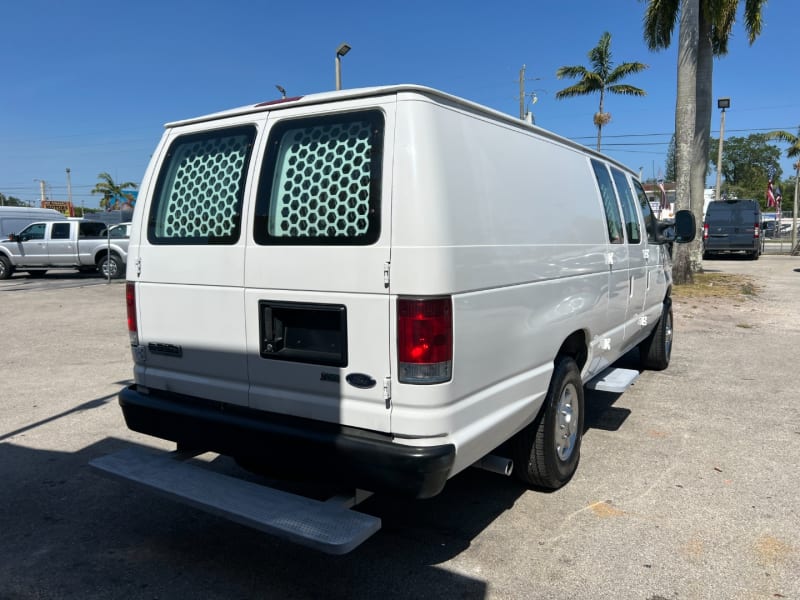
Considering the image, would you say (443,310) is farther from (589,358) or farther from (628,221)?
(628,221)

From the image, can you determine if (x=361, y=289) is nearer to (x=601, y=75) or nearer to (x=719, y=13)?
(x=719, y=13)

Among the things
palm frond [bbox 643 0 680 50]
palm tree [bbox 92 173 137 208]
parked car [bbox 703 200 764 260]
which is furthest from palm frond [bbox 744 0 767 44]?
palm tree [bbox 92 173 137 208]

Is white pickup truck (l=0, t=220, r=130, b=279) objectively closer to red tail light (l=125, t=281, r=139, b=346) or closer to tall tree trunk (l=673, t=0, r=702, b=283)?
tall tree trunk (l=673, t=0, r=702, b=283)

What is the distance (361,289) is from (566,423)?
1944mm

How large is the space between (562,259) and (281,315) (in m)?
1.72

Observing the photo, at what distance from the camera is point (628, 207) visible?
5430mm

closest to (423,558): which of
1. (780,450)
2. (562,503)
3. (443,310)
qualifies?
(562,503)

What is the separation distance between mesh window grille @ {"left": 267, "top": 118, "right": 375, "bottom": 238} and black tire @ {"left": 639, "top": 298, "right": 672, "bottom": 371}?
199 inches

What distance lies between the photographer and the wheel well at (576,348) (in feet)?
13.4

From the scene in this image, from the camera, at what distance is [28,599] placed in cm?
288

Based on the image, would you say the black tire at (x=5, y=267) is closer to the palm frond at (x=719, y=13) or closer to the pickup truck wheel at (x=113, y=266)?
the pickup truck wheel at (x=113, y=266)

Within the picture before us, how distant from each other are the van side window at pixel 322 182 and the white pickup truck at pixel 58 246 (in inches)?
717

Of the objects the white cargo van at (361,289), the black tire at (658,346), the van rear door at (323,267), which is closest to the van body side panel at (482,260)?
the white cargo van at (361,289)

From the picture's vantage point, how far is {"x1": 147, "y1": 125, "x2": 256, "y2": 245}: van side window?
3.28m
